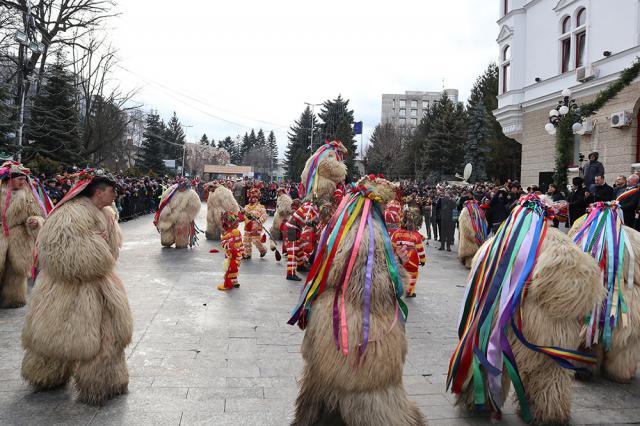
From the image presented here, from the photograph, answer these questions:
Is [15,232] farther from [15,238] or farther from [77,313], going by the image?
[77,313]

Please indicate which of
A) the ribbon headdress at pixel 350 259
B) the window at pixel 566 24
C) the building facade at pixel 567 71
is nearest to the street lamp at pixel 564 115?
the building facade at pixel 567 71

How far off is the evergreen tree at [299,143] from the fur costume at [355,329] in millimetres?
53391

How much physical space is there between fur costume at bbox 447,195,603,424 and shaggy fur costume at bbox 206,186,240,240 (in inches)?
413

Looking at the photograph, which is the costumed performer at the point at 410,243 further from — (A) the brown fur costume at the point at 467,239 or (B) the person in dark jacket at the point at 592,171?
(B) the person in dark jacket at the point at 592,171

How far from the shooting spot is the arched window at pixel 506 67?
75.8 feet

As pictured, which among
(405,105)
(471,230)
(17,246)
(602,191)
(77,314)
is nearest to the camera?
(77,314)

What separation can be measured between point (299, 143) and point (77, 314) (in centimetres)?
5910

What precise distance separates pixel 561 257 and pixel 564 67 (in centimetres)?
1895

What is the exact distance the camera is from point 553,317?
3730 mm

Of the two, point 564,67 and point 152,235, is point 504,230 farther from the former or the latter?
point 564,67

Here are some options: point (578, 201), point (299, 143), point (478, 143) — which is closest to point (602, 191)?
point (578, 201)

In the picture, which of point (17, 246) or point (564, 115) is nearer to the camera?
point (17, 246)

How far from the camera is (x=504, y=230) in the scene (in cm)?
409

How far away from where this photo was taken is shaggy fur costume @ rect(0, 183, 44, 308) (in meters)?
6.66
